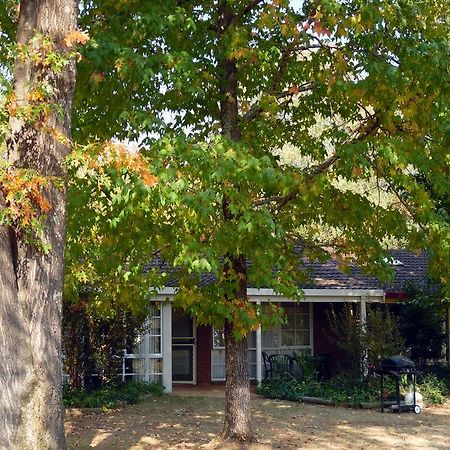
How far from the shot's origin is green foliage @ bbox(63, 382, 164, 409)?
16422 millimetres

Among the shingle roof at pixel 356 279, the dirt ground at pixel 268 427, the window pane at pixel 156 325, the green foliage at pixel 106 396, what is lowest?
the dirt ground at pixel 268 427

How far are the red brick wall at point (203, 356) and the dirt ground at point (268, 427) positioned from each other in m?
4.16

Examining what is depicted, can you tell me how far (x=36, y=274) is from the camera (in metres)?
8.33

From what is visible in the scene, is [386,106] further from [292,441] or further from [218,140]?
[292,441]

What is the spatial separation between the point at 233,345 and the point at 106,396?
5385 millimetres

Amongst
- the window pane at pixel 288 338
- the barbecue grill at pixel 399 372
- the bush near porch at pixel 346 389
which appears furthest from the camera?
the window pane at pixel 288 338

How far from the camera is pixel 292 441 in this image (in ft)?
41.8

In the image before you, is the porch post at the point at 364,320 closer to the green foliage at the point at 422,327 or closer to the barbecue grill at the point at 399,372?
the green foliage at the point at 422,327

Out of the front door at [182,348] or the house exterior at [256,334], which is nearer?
the house exterior at [256,334]

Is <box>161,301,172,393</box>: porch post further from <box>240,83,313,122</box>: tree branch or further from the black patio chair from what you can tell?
<box>240,83,313,122</box>: tree branch

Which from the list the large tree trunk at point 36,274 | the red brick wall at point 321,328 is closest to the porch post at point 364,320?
the red brick wall at point 321,328

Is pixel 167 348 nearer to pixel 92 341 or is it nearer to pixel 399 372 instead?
pixel 92 341

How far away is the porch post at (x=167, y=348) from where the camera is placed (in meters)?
19.5

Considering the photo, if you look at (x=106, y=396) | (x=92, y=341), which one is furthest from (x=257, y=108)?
(x=106, y=396)
